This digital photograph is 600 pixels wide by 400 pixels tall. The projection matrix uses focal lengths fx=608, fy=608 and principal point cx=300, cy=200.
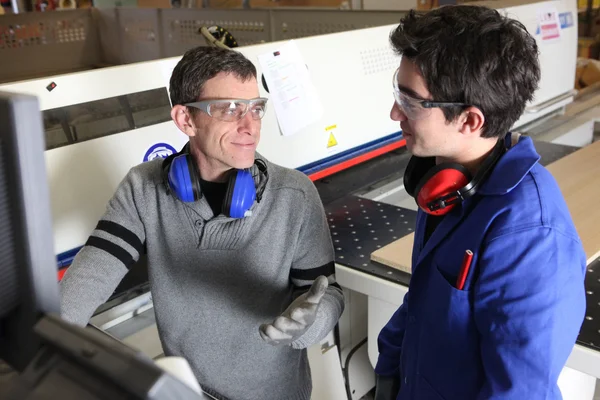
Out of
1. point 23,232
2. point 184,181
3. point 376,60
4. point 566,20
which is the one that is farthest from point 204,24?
point 23,232

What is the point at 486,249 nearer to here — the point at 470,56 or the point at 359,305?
the point at 470,56

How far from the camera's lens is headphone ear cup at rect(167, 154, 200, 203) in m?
1.18

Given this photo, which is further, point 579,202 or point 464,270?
point 579,202

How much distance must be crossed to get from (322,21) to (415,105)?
7.28ft

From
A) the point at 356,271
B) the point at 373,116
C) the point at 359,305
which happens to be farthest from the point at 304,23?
the point at 356,271

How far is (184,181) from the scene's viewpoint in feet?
3.86

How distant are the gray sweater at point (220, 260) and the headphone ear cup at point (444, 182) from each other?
1.02 ft

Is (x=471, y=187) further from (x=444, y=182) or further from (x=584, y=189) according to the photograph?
(x=584, y=189)

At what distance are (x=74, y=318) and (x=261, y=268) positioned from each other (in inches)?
14.4

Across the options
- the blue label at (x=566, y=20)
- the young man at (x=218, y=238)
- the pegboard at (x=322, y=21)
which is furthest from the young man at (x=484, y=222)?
the blue label at (x=566, y=20)

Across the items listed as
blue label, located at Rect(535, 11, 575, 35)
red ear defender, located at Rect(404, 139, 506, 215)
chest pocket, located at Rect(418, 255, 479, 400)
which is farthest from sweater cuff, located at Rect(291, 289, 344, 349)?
blue label, located at Rect(535, 11, 575, 35)

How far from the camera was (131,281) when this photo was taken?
156 centimetres

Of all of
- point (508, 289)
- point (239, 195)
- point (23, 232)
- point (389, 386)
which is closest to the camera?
point (23, 232)

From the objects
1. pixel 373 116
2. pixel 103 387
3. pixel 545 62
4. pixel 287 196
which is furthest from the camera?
pixel 545 62
